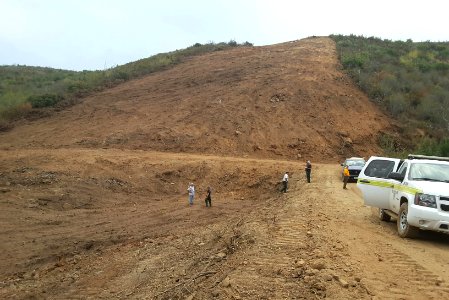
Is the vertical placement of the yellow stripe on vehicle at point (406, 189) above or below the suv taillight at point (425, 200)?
above

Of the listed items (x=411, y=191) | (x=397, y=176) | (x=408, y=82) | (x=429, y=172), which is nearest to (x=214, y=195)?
(x=397, y=176)

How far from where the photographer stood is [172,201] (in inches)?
777

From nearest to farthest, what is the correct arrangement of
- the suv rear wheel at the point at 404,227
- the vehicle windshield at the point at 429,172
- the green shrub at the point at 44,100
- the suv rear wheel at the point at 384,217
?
the suv rear wheel at the point at 404,227
the vehicle windshield at the point at 429,172
the suv rear wheel at the point at 384,217
the green shrub at the point at 44,100

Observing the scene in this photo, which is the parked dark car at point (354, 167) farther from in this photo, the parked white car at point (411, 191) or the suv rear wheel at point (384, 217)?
the suv rear wheel at point (384, 217)

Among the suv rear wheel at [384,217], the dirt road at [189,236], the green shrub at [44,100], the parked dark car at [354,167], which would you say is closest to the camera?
the dirt road at [189,236]

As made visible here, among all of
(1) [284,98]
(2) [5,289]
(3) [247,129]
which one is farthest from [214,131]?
(2) [5,289]

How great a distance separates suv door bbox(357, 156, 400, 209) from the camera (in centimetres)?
1113

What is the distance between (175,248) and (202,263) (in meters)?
2.68

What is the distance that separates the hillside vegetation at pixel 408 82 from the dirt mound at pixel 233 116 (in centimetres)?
139

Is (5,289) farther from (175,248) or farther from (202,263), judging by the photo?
(202,263)

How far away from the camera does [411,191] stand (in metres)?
9.38

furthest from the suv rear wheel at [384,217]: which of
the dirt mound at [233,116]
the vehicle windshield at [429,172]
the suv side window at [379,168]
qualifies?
the dirt mound at [233,116]

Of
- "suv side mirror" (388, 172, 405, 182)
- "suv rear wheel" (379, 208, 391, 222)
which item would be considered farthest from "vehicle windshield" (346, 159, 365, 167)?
"suv side mirror" (388, 172, 405, 182)

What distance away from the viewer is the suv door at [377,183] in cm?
1113
